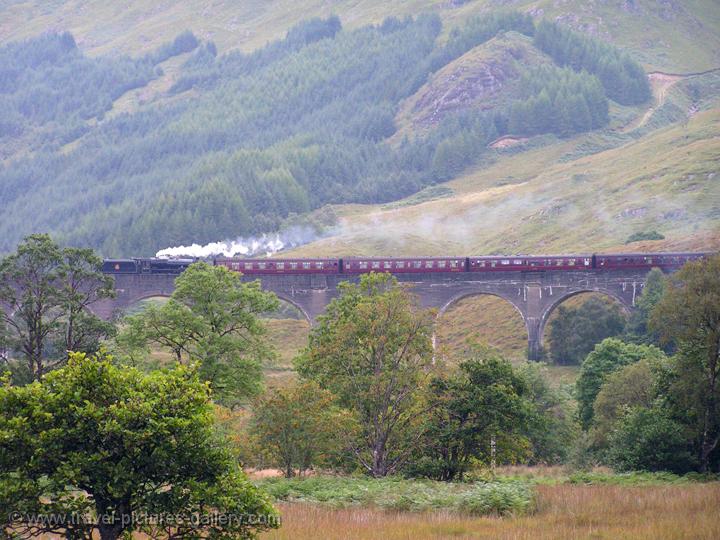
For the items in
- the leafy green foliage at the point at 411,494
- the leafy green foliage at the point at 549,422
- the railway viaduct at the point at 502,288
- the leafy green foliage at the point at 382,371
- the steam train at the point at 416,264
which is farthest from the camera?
the railway viaduct at the point at 502,288

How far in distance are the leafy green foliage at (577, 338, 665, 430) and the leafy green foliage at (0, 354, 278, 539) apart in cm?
3653

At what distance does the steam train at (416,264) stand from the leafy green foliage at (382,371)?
4966 centimetres

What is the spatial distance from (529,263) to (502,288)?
3205 mm

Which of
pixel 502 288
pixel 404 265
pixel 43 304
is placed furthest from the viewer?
pixel 502 288

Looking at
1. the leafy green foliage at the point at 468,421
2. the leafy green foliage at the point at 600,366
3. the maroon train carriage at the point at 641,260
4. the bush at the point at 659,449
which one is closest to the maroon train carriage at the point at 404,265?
the maroon train carriage at the point at 641,260

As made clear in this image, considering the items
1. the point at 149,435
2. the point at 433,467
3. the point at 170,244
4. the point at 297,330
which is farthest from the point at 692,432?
the point at 170,244

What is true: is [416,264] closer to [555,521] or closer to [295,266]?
[295,266]

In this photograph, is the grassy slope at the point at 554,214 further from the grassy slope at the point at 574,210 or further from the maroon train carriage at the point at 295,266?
the maroon train carriage at the point at 295,266

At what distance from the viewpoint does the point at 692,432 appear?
1258 inches

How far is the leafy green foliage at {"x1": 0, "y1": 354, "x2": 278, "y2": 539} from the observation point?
53.7 ft

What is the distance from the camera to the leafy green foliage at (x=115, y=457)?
53.7ft

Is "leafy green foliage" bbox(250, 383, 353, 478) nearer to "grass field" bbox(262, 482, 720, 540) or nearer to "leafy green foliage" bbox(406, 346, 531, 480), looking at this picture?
"leafy green foliage" bbox(406, 346, 531, 480)

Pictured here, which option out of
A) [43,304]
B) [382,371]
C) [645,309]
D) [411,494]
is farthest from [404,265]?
[411,494]

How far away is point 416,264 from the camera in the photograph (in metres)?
87.9
